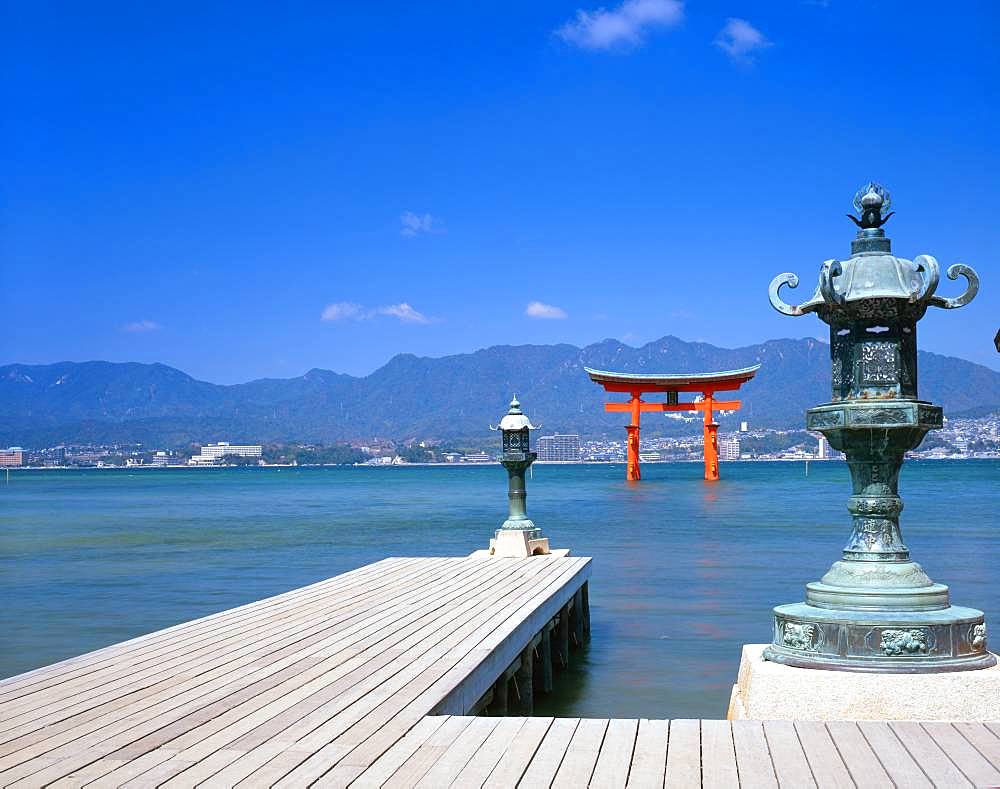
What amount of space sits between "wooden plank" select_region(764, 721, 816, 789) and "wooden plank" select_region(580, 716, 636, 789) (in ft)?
1.72

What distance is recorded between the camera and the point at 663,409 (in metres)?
71.9

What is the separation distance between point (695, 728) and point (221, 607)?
12.6m

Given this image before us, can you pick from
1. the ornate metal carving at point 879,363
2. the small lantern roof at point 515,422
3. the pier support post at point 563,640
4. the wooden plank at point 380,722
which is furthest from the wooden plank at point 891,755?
the small lantern roof at point 515,422

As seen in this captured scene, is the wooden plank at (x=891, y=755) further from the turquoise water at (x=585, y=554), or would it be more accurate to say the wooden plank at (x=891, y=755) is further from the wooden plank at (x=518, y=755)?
the turquoise water at (x=585, y=554)

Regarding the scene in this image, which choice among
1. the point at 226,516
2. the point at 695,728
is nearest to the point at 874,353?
the point at 695,728

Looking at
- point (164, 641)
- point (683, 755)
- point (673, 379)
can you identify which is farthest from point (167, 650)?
point (673, 379)

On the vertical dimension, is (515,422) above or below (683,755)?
above

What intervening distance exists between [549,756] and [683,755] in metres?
0.50

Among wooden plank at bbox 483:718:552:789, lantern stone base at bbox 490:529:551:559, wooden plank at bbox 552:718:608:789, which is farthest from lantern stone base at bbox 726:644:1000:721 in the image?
lantern stone base at bbox 490:529:551:559

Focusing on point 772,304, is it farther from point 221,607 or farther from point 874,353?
point 221,607

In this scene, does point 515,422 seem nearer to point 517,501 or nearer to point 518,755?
point 517,501

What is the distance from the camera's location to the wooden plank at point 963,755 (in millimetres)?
4078

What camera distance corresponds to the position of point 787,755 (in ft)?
14.6

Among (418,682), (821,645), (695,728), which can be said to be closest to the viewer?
(695,728)
